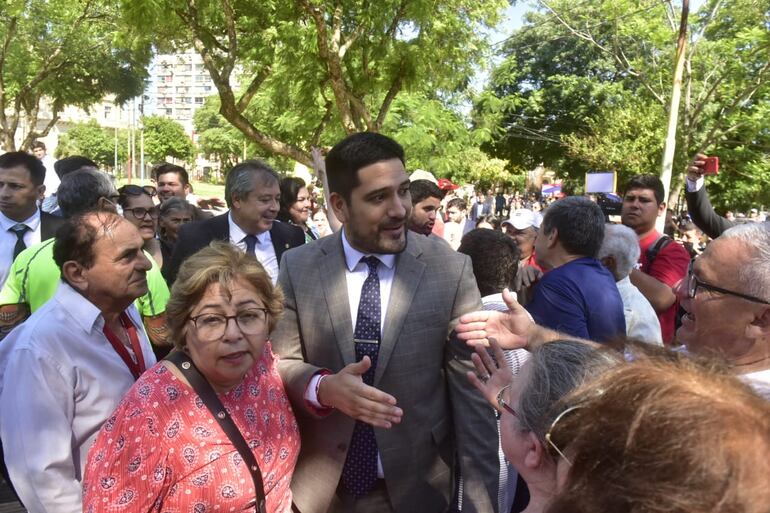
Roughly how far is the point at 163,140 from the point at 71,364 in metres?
74.7

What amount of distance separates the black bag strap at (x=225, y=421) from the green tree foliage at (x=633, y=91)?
13.7 meters

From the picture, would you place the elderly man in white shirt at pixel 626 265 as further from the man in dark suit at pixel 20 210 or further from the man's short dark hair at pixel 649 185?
the man in dark suit at pixel 20 210

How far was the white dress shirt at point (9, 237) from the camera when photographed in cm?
391

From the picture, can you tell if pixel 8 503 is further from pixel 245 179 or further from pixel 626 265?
pixel 626 265

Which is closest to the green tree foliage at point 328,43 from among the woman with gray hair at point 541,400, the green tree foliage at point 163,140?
the woman with gray hair at point 541,400

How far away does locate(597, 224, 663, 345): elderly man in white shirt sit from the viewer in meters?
3.38

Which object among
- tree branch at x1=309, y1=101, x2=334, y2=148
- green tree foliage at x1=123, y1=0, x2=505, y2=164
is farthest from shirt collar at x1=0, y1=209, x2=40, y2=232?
tree branch at x1=309, y1=101, x2=334, y2=148

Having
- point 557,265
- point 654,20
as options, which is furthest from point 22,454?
point 654,20

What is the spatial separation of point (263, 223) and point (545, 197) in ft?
133

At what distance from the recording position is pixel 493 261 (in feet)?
10.2

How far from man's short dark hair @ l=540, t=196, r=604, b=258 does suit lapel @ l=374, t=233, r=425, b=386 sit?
3.78 ft

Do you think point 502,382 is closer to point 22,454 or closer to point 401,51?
point 22,454

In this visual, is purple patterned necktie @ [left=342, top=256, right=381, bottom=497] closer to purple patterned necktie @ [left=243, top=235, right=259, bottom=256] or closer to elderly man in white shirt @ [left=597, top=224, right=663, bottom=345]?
elderly man in white shirt @ [left=597, top=224, right=663, bottom=345]

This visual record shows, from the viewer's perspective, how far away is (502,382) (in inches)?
70.4
